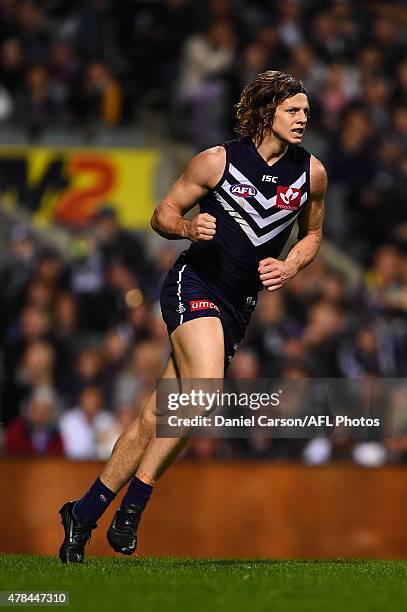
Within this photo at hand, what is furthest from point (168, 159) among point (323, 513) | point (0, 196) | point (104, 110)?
point (323, 513)

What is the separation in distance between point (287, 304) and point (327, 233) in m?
2.84

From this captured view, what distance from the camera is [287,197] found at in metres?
7.53

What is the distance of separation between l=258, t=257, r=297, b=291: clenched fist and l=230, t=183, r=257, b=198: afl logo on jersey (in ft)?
1.44

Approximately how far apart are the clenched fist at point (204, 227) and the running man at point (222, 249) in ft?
0.89

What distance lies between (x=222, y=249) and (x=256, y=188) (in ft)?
1.23

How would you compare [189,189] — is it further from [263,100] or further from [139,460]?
[139,460]

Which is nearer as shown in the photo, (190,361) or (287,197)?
(190,361)

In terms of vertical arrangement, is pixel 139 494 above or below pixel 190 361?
below

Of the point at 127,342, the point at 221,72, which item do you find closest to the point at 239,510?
the point at 127,342

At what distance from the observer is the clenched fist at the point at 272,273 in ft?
23.4

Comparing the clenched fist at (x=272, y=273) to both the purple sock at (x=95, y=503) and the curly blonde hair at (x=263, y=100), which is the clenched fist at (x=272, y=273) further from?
the purple sock at (x=95, y=503)

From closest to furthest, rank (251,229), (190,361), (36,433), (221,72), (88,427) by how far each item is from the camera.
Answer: (190,361) < (251,229) < (36,433) < (88,427) < (221,72)

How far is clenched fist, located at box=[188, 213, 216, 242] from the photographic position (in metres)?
6.91

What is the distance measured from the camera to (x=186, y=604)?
561cm
